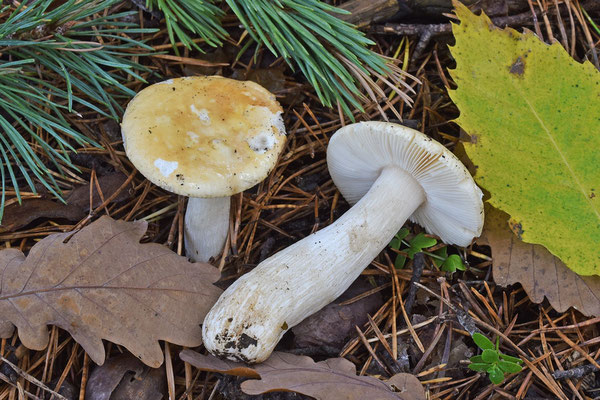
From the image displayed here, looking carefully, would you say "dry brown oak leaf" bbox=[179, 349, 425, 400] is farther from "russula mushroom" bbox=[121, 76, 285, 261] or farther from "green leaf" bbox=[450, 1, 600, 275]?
"green leaf" bbox=[450, 1, 600, 275]

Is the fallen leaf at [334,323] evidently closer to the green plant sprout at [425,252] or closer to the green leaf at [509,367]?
the green plant sprout at [425,252]

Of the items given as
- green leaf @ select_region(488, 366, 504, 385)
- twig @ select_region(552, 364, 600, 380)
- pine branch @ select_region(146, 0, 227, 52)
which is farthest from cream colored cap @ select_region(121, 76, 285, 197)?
twig @ select_region(552, 364, 600, 380)

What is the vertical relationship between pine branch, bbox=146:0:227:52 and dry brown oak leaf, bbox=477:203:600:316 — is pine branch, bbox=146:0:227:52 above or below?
above

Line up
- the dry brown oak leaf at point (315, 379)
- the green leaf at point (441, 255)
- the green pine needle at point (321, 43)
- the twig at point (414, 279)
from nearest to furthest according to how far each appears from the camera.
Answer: the dry brown oak leaf at point (315, 379)
the green pine needle at point (321, 43)
the twig at point (414, 279)
the green leaf at point (441, 255)

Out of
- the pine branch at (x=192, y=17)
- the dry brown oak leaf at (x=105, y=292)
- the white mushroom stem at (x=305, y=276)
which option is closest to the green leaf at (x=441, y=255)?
the white mushroom stem at (x=305, y=276)

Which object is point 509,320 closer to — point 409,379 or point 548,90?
point 409,379

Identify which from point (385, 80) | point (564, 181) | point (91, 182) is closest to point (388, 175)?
point (385, 80)
